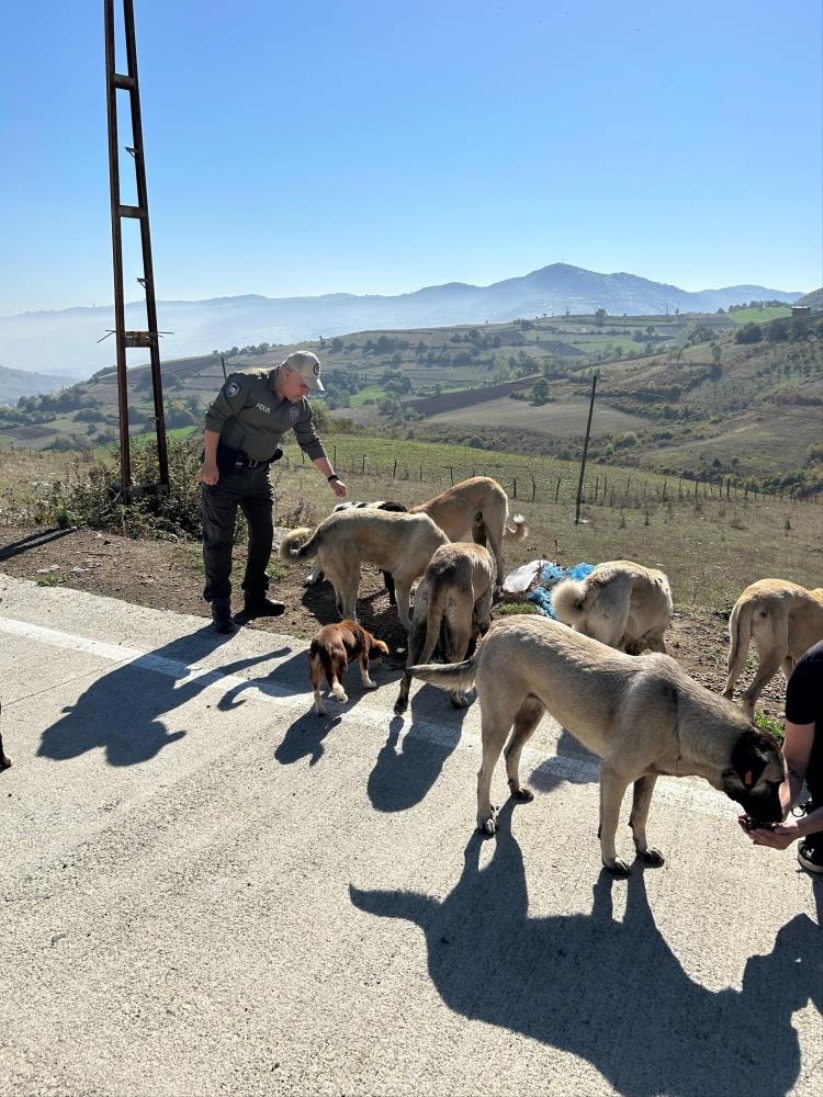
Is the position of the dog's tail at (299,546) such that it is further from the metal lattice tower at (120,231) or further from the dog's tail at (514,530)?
the metal lattice tower at (120,231)

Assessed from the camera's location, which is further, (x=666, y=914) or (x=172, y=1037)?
(x=666, y=914)

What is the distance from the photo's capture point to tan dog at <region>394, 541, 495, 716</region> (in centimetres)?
582

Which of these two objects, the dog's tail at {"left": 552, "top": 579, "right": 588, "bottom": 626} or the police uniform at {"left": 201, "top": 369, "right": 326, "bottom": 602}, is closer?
the dog's tail at {"left": 552, "top": 579, "right": 588, "bottom": 626}

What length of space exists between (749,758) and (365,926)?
205cm

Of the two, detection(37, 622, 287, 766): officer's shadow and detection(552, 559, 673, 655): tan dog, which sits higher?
detection(552, 559, 673, 655): tan dog

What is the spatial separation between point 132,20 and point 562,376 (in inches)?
4984

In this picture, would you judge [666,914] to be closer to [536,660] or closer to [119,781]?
[536,660]

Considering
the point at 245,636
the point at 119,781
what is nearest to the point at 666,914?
the point at 119,781

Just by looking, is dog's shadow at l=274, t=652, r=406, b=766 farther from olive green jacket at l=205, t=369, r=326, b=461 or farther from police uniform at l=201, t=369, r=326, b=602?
olive green jacket at l=205, t=369, r=326, b=461

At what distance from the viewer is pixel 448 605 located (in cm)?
591

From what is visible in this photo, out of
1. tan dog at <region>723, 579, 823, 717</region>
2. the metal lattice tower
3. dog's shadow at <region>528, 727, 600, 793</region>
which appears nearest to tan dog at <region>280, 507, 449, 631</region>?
dog's shadow at <region>528, 727, 600, 793</region>

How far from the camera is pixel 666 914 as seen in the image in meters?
3.60

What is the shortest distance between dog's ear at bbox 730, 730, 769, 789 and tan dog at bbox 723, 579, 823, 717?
8.59 feet

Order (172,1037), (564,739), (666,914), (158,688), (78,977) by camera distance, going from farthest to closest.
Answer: (158,688)
(564,739)
(666,914)
(78,977)
(172,1037)
